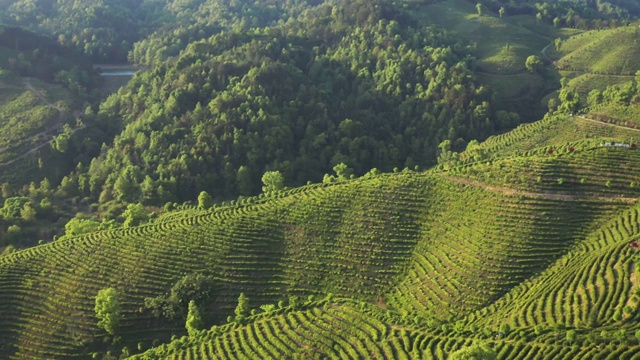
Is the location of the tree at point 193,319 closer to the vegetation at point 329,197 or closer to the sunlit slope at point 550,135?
the vegetation at point 329,197

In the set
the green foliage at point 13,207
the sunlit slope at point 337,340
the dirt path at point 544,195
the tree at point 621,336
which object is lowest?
the sunlit slope at point 337,340

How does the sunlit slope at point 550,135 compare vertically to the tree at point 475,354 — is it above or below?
below

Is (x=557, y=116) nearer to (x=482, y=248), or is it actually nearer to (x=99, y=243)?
(x=482, y=248)

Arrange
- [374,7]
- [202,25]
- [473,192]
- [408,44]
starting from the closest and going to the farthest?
[473,192]
[408,44]
[374,7]
[202,25]

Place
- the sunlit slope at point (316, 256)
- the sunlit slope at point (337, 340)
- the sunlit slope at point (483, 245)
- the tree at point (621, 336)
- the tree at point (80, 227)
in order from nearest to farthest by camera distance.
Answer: the tree at point (621, 336) < the sunlit slope at point (337, 340) < the sunlit slope at point (483, 245) < the sunlit slope at point (316, 256) < the tree at point (80, 227)

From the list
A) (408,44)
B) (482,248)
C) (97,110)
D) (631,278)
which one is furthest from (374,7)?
(631,278)

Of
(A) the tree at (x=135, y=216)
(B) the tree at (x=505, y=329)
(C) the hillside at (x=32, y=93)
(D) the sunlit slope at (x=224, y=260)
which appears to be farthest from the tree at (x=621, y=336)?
(C) the hillside at (x=32, y=93)

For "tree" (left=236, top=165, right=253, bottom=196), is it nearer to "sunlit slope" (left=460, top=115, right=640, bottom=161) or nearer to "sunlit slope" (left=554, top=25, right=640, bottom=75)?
"sunlit slope" (left=460, top=115, right=640, bottom=161)
